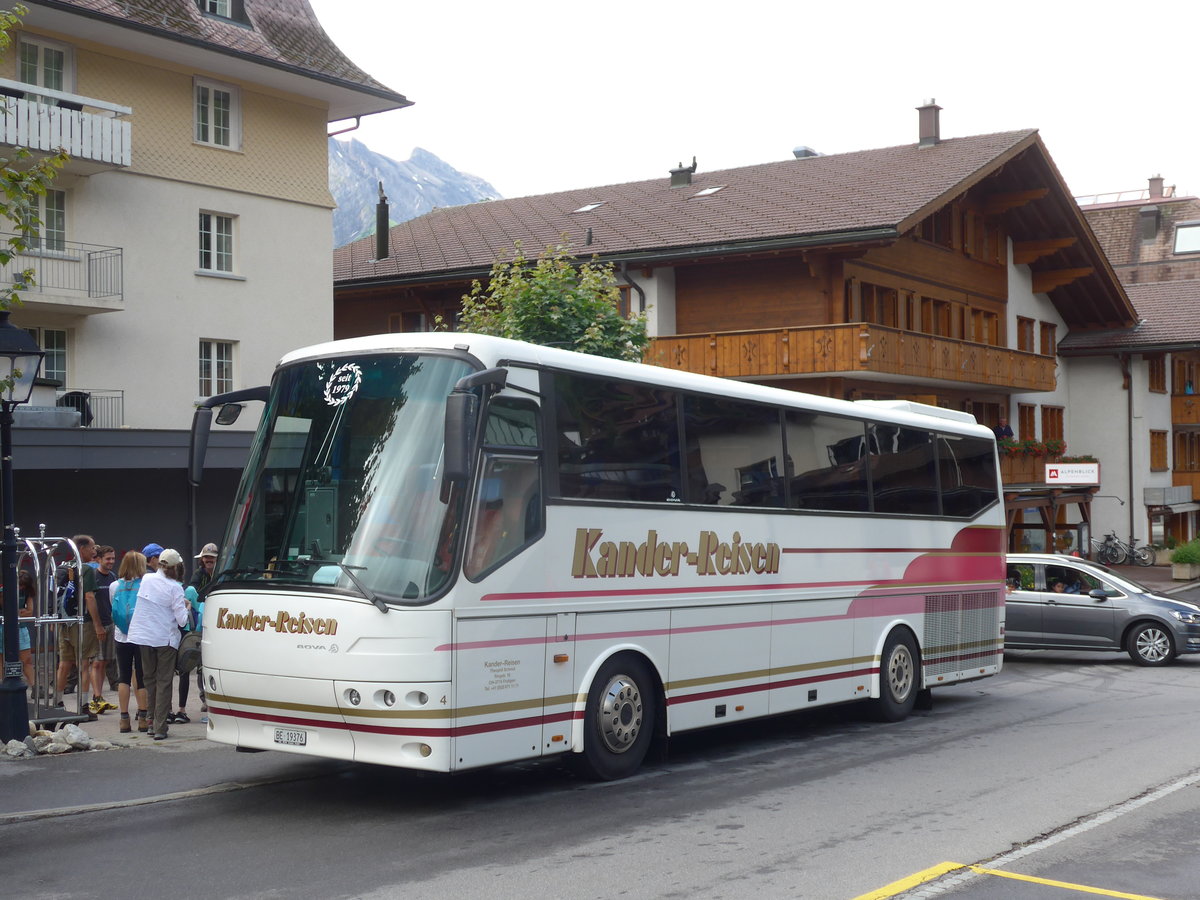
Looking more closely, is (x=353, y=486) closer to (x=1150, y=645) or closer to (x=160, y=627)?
(x=160, y=627)

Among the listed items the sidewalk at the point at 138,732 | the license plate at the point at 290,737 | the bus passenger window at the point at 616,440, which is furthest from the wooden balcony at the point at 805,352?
the license plate at the point at 290,737

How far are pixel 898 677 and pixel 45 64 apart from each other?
20.4 metres

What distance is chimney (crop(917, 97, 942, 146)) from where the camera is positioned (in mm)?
38688

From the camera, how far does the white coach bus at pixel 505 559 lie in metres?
9.36

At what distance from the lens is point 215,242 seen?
97.8 feet

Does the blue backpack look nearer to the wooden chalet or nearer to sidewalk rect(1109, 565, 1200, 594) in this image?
the wooden chalet

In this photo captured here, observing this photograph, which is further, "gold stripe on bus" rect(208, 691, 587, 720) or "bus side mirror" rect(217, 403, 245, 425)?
"bus side mirror" rect(217, 403, 245, 425)

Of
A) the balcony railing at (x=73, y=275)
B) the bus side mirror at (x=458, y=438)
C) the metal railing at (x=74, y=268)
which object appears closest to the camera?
the bus side mirror at (x=458, y=438)

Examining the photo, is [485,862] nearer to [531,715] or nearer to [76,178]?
[531,715]

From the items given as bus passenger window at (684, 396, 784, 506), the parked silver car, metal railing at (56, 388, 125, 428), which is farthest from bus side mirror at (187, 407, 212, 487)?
metal railing at (56, 388, 125, 428)

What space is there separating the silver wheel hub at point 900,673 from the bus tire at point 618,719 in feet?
15.2

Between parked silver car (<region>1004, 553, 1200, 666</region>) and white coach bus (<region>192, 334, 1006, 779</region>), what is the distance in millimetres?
10106

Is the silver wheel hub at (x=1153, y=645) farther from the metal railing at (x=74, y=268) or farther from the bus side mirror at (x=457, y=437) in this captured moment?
the metal railing at (x=74, y=268)

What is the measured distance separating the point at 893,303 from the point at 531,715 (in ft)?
85.1
